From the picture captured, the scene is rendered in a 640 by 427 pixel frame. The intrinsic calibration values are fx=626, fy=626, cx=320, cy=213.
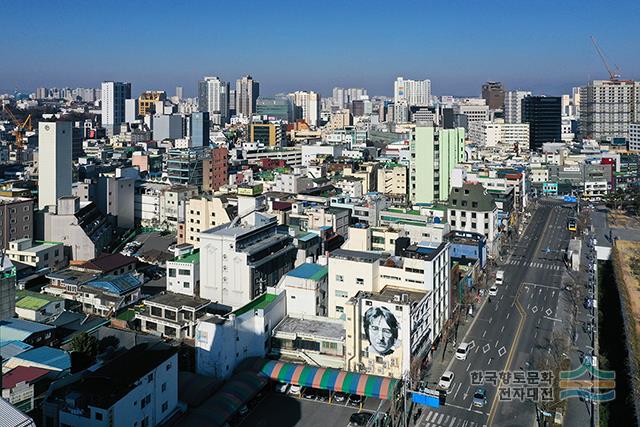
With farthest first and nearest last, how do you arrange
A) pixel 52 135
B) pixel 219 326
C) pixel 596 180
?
pixel 596 180 < pixel 52 135 < pixel 219 326

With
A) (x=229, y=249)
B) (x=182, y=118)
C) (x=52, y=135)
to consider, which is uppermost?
(x=182, y=118)

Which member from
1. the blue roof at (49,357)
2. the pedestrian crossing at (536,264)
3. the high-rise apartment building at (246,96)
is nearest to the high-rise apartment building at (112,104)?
the high-rise apartment building at (246,96)

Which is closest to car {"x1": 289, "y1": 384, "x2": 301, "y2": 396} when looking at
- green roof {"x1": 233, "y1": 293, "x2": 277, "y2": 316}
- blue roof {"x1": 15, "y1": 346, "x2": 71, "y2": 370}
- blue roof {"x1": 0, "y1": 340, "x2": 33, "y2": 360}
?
green roof {"x1": 233, "y1": 293, "x2": 277, "y2": 316}

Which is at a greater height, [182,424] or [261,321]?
[261,321]

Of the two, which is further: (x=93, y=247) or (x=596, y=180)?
(x=596, y=180)

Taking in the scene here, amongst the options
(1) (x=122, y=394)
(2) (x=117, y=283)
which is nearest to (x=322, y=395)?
(1) (x=122, y=394)

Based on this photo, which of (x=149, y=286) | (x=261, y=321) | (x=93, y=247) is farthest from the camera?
(x=93, y=247)

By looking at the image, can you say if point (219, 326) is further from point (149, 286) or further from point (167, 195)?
point (167, 195)

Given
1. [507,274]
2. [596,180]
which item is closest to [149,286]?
[507,274]
